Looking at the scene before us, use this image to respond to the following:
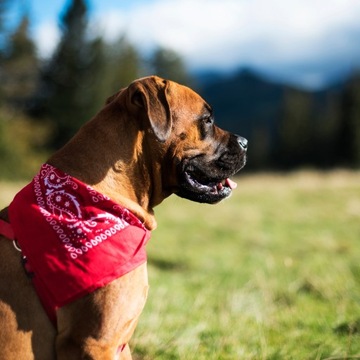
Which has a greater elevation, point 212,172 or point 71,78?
point 212,172

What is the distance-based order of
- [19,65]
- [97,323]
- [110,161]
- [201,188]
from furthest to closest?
[19,65]
[201,188]
[110,161]
[97,323]

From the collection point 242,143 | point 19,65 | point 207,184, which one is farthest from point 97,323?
point 19,65

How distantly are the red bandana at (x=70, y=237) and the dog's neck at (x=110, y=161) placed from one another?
109 millimetres

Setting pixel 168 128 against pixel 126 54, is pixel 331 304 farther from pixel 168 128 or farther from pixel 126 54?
pixel 126 54

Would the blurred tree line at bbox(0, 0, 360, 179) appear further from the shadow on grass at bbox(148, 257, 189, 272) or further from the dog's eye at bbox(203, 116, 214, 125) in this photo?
the dog's eye at bbox(203, 116, 214, 125)

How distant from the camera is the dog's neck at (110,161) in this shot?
340 cm

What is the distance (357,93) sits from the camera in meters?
53.6

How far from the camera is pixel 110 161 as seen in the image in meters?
3.44

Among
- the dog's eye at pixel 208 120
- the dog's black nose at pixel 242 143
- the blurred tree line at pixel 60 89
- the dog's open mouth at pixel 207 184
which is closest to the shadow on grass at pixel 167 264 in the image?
the dog's open mouth at pixel 207 184

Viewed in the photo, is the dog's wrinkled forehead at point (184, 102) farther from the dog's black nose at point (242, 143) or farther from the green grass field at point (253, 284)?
the green grass field at point (253, 284)

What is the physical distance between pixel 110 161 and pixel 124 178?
15cm

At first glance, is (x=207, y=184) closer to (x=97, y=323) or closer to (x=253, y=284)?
(x=97, y=323)

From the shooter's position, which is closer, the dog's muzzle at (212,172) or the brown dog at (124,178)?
the brown dog at (124,178)

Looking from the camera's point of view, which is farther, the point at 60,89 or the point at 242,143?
the point at 60,89
